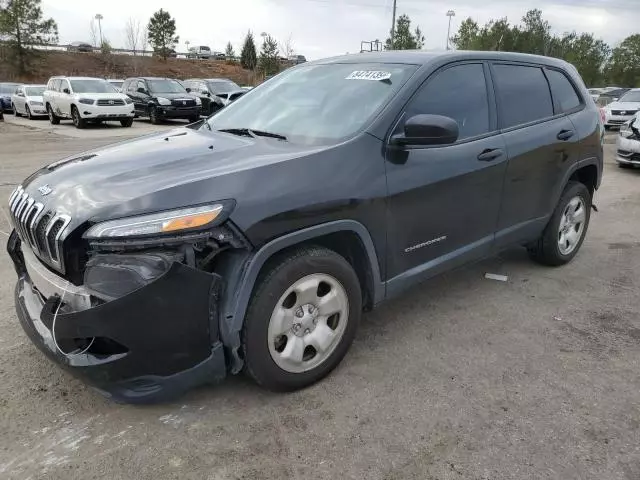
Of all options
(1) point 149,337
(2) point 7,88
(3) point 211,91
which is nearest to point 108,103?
(3) point 211,91

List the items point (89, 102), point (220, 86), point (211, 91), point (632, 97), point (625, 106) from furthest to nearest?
point (220, 86), point (211, 91), point (632, 97), point (89, 102), point (625, 106)

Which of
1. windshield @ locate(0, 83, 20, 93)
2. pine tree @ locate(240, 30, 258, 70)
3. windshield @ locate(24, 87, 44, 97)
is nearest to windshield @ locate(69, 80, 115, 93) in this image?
windshield @ locate(24, 87, 44, 97)

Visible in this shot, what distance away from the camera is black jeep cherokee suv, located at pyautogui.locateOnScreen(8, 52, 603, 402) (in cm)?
229

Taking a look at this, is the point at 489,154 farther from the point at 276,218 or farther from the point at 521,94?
the point at 276,218

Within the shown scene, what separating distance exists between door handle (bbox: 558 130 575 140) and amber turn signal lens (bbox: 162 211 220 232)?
3131 mm

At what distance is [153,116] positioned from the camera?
20328mm

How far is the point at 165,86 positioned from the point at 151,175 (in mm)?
19535

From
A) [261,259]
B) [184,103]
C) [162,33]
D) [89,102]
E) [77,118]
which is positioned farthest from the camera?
[162,33]

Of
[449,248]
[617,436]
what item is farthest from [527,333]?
[617,436]

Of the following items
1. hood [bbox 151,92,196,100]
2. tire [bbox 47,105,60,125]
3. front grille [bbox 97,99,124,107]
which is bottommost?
tire [bbox 47,105,60,125]

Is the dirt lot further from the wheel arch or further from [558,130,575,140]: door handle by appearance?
[558,130,575,140]: door handle

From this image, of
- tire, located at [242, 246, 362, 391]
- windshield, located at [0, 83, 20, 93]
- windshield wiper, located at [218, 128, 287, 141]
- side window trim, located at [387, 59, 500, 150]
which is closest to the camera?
tire, located at [242, 246, 362, 391]

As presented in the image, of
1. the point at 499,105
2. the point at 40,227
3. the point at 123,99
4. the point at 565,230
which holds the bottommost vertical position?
the point at 565,230

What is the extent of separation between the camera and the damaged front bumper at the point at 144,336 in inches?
88.0
